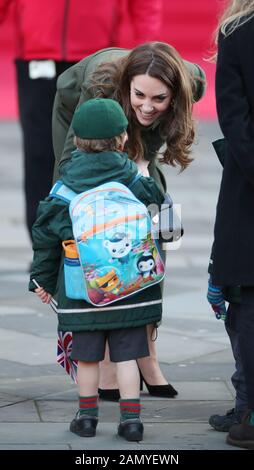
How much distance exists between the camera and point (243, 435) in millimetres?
4680

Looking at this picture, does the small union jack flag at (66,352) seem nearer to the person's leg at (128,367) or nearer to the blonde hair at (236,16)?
the person's leg at (128,367)

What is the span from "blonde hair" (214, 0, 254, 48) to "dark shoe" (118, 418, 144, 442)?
146 centimetres

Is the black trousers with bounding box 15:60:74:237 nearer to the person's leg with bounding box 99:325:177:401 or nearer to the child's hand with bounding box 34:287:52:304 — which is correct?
the person's leg with bounding box 99:325:177:401

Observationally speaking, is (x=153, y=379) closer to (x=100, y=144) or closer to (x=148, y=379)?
(x=148, y=379)

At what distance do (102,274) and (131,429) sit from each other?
59 cm

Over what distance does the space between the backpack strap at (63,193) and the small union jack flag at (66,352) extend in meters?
0.59

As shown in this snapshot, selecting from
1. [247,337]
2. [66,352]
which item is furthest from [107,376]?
[247,337]

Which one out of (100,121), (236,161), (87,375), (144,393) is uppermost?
(100,121)

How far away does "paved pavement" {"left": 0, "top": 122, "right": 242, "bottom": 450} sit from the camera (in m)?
4.80

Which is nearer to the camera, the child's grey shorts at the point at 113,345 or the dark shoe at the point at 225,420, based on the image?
the child's grey shorts at the point at 113,345

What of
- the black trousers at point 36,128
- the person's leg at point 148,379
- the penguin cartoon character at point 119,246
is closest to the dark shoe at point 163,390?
the person's leg at point 148,379

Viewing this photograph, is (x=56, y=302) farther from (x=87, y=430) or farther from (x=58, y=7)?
(x=58, y=7)

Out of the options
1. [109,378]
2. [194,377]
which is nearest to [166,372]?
[194,377]

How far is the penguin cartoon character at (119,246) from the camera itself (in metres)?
4.62
